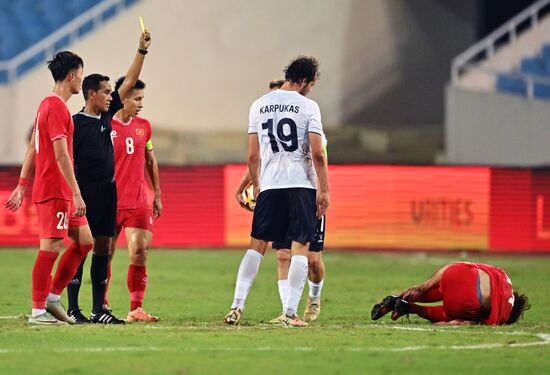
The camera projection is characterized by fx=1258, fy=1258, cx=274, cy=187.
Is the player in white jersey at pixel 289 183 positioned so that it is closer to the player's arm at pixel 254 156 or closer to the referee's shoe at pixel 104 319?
the player's arm at pixel 254 156

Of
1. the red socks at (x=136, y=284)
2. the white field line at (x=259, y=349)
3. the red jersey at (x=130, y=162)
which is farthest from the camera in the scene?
the red jersey at (x=130, y=162)

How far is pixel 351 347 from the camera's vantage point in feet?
28.8

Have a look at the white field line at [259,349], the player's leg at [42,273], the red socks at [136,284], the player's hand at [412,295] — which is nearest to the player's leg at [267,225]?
the red socks at [136,284]

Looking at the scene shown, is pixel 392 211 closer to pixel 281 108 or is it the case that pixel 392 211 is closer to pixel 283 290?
pixel 283 290

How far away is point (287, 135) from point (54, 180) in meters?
1.89

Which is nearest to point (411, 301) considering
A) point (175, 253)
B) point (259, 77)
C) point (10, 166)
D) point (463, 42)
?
point (175, 253)

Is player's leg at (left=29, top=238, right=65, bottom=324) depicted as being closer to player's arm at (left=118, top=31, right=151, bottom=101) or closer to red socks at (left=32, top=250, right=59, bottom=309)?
red socks at (left=32, top=250, right=59, bottom=309)

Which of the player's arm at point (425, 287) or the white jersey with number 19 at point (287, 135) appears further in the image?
the player's arm at point (425, 287)

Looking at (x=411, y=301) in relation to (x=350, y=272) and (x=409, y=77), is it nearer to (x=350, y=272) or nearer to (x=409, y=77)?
(x=350, y=272)

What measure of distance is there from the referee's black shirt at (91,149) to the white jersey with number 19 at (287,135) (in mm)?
1339

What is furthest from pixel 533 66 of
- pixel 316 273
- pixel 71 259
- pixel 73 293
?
pixel 71 259

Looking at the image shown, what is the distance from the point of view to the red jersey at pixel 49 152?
980 cm

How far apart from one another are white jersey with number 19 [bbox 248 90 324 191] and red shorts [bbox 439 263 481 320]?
139 cm

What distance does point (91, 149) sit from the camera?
10.5m
